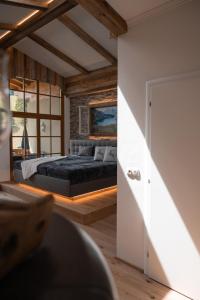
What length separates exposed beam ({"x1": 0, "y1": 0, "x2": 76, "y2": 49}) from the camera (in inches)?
169

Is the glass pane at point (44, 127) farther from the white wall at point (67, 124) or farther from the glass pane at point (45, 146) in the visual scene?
the white wall at point (67, 124)

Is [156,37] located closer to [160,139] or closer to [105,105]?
[160,139]

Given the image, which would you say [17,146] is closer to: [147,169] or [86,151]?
[86,151]

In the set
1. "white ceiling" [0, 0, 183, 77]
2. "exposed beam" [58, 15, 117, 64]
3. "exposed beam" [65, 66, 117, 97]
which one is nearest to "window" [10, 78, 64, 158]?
"exposed beam" [65, 66, 117, 97]

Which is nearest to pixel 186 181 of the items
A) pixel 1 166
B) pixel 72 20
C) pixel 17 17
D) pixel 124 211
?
pixel 124 211

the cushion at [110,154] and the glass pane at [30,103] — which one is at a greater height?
the glass pane at [30,103]

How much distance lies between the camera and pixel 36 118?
23.8 ft

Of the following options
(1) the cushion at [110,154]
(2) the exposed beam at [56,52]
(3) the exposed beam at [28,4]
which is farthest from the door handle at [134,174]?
(2) the exposed beam at [56,52]

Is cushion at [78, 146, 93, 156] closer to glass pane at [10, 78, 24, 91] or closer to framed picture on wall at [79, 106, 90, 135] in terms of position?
framed picture on wall at [79, 106, 90, 135]

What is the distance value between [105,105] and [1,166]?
3452 mm

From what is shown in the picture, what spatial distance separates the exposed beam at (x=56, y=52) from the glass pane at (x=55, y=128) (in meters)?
1.91

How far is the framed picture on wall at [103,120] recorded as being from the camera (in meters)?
6.93

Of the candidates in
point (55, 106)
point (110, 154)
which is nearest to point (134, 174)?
point (110, 154)

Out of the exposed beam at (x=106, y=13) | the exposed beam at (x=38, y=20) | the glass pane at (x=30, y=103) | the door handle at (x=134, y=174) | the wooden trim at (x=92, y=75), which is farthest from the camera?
the glass pane at (x=30, y=103)
